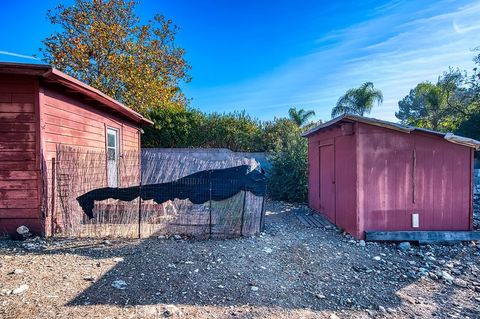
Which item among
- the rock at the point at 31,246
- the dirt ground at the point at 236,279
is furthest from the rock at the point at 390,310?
the rock at the point at 31,246

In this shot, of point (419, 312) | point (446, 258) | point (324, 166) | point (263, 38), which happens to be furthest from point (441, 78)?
point (419, 312)

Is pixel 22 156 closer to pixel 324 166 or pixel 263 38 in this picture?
pixel 324 166

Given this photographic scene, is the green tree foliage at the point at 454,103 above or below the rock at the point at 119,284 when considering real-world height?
above

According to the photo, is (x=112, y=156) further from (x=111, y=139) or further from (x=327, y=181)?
(x=327, y=181)

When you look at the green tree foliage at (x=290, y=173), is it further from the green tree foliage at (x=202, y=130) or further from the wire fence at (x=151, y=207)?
the wire fence at (x=151, y=207)

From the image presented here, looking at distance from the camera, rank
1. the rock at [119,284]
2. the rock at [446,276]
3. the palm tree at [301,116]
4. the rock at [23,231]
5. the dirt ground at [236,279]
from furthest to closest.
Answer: the palm tree at [301,116]
the rock at [23,231]
the rock at [446,276]
the rock at [119,284]
the dirt ground at [236,279]

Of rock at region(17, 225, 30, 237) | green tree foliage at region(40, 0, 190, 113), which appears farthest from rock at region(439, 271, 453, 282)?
green tree foliage at region(40, 0, 190, 113)

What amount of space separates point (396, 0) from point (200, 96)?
1166 cm

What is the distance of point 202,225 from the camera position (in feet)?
16.0

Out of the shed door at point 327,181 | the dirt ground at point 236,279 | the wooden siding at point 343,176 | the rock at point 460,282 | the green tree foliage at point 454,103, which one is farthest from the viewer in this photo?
the green tree foliage at point 454,103

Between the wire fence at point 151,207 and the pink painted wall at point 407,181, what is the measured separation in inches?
87.5

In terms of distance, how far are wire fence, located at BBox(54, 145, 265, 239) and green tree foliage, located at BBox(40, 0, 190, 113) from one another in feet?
25.9

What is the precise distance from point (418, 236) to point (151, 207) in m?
5.17

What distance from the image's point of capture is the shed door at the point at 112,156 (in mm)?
7023
